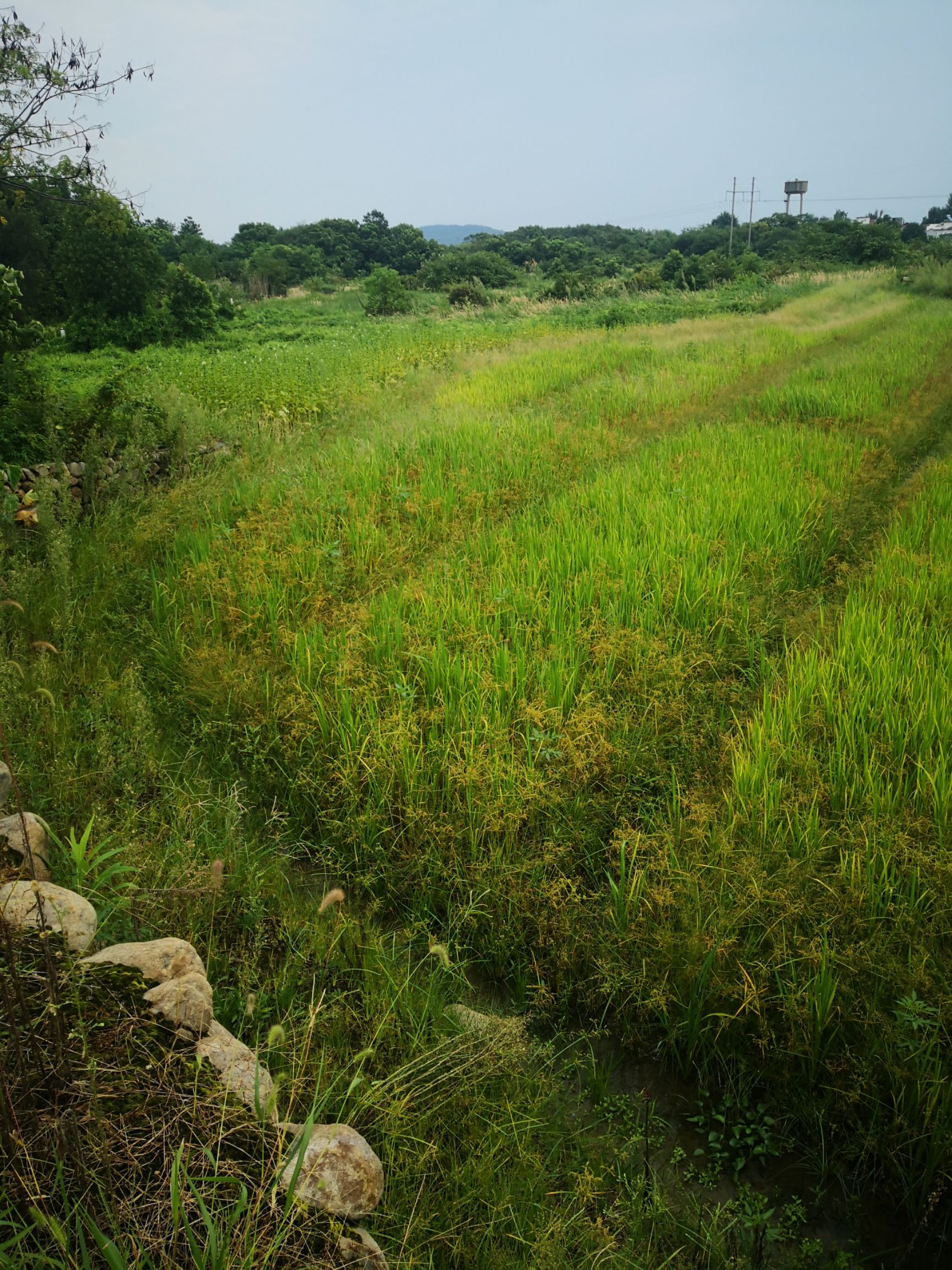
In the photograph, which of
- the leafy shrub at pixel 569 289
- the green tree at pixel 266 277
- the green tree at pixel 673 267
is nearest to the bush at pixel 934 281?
the green tree at pixel 673 267

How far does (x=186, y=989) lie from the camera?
1.93 metres

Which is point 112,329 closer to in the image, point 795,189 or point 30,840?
point 30,840

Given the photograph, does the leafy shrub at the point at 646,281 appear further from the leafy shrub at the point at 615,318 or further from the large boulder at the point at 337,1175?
the large boulder at the point at 337,1175

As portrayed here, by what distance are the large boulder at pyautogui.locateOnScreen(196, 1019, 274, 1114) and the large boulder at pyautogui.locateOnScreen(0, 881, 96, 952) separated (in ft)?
1.53

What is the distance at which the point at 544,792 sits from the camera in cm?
317

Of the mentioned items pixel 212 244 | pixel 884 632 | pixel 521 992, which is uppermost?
pixel 212 244

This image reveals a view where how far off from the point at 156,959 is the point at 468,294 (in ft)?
102

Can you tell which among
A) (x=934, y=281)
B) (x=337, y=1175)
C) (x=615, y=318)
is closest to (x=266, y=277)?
(x=615, y=318)

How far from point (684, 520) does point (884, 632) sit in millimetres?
1874

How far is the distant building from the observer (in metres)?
36.3

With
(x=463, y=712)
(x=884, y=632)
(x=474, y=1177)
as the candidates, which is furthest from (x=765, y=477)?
(x=474, y=1177)

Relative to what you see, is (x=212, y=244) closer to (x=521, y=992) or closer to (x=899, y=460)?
(x=899, y=460)

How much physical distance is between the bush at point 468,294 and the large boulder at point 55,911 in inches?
1154

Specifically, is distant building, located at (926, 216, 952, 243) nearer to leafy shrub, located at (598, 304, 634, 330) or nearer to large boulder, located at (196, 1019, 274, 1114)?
leafy shrub, located at (598, 304, 634, 330)
